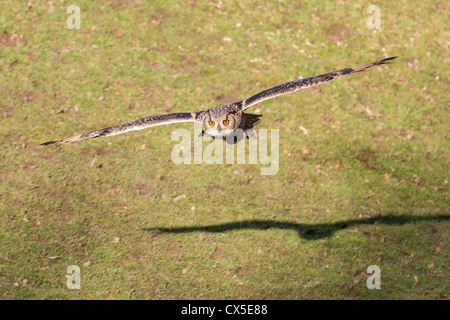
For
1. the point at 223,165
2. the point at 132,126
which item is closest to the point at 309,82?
the point at 132,126

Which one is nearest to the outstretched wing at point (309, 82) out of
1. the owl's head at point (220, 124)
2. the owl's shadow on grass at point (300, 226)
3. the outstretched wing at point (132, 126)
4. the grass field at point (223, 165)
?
the owl's head at point (220, 124)

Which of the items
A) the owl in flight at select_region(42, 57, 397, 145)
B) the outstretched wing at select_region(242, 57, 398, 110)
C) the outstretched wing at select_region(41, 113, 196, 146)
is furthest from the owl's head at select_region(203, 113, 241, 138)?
the outstretched wing at select_region(242, 57, 398, 110)

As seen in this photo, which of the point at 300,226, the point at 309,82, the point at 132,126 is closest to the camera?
the point at 309,82

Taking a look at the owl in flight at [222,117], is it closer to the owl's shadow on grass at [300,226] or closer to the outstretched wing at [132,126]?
the outstretched wing at [132,126]

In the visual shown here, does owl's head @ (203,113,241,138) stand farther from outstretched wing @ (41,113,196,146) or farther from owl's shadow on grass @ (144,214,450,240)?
owl's shadow on grass @ (144,214,450,240)

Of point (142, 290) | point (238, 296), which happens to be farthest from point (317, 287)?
point (142, 290)

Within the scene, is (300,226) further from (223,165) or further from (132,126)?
(132,126)
